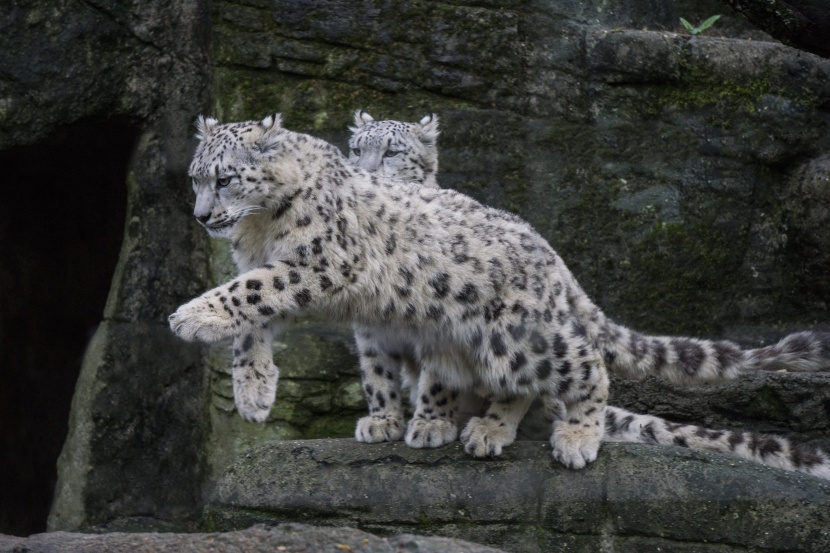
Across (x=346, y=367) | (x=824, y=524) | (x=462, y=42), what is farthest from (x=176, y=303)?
(x=824, y=524)

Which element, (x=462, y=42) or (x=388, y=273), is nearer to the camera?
(x=388, y=273)

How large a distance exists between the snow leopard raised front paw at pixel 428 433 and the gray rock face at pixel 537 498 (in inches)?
1.9

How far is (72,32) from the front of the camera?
6.54m

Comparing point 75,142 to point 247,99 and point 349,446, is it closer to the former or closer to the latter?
point 247,99

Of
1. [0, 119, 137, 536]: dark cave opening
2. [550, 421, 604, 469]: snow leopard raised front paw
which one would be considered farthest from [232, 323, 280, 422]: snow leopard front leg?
[0, 119, 137, 536]: dark cave opening

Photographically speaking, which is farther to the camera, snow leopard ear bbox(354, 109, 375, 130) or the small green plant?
the small green plant

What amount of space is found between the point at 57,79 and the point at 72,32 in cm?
27

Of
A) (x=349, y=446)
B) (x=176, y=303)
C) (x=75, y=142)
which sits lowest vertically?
(x=349, y=446)

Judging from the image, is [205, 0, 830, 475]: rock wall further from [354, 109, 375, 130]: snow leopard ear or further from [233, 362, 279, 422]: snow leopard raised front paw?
[233, 362, 279, 422]: snow leopard raised front paw

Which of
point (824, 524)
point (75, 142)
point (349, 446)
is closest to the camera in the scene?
point (824, 524)

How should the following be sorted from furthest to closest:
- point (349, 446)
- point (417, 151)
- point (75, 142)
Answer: point (75, 142)
point (417, 151)
point (349, 446)

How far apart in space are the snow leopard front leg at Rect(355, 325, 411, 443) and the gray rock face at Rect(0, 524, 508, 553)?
1.36 metres

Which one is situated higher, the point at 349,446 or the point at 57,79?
the point at 57,79

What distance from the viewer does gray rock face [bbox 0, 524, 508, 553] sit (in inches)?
135
